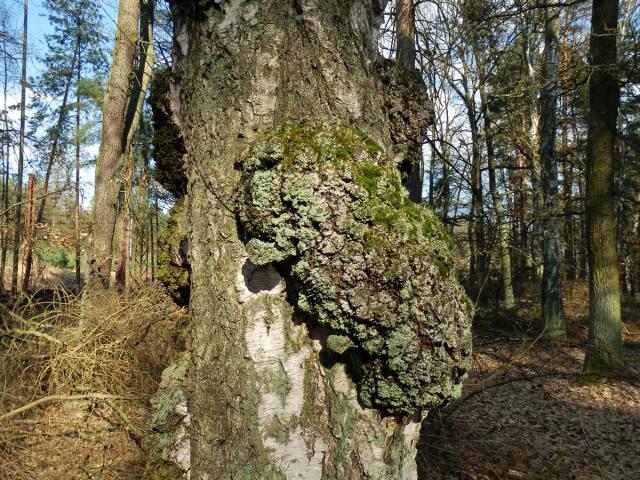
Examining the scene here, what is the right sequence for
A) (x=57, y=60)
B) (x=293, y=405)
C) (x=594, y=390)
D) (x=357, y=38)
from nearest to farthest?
(x=293, y=405) < (x=357, y=38) < (x=594, y=390) < (x=57, y=60)

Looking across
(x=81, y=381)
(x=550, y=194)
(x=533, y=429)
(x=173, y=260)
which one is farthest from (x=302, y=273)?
(x=550, y=194)

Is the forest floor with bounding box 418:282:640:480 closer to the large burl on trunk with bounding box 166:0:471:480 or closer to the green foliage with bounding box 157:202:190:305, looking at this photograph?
the large burl on trunk with bounding box 166:0:471:480

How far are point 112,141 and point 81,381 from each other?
3922mm

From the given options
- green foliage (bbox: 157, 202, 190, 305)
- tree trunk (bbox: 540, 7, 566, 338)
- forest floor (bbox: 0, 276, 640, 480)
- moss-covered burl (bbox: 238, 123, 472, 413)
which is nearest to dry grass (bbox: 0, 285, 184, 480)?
forest floor (bbox: 0, 276, 640, 480)

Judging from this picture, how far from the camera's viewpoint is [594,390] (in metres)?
6.53

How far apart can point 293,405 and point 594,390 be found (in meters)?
6.88

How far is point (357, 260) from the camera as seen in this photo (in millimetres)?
1285

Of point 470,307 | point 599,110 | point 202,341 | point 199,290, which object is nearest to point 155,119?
point 199,290

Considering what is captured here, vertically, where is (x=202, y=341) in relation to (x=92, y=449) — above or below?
above

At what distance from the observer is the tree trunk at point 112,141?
6.24 metres

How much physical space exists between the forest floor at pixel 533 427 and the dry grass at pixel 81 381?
228 centimetres

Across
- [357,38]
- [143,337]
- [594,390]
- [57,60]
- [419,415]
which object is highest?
[57,60]

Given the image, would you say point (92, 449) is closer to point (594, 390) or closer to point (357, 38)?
point (357, 38)

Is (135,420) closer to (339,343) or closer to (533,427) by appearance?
(339,343)
